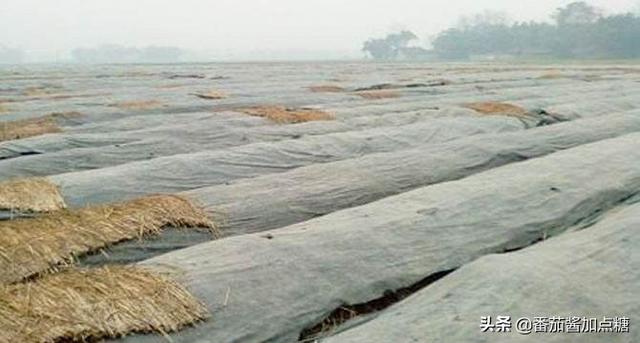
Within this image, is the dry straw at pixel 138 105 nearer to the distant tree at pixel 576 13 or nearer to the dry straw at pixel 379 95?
the dry straw at pixel 379 95

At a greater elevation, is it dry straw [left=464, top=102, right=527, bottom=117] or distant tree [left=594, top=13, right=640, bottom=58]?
distant tree [left=594, top=13, right=640, bottom=58]

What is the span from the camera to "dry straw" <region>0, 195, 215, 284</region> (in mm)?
2801

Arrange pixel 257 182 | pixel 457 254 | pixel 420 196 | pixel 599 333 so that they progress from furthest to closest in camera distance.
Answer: pixel 257 182 < pixel 420 196 < pixel 457 254 < pixel 599 333

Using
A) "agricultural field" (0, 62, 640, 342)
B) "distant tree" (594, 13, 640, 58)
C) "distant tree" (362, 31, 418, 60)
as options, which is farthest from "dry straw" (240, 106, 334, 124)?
"distant tree" (362, 31, 418, 60)

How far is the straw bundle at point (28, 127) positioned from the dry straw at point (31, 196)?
3.06 metres

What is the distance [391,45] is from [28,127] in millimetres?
91500

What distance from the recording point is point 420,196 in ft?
11.8

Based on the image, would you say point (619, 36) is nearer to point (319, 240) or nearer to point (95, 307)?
point (319, 240)

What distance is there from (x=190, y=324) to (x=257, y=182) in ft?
6.43

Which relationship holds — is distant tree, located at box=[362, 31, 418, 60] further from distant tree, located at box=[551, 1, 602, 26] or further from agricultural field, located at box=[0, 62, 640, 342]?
agricultural field, located at box=[0, 62, 640, 342]

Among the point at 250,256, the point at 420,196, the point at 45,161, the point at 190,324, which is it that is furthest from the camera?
the point at 45,161

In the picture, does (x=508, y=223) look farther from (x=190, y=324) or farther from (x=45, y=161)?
(x=45, y=161)

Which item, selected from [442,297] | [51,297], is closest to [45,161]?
[51,297]

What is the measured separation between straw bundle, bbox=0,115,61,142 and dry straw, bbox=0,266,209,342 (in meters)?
4.98
